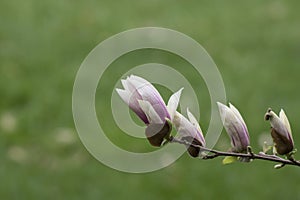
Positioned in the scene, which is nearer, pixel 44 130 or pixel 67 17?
pixel 44 130

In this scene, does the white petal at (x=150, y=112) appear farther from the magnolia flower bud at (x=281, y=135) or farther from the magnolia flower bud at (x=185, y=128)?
the magnolia flower bud at (x=281, y=135)

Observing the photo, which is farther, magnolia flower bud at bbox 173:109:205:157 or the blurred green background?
the blurred green background

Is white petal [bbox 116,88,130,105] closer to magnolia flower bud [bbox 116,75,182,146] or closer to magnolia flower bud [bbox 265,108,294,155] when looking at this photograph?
magnolia flower bud [bbox 116,75,182,146]

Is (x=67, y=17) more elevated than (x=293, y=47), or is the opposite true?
(x=67, y=17)

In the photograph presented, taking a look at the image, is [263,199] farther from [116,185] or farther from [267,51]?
[267,51]

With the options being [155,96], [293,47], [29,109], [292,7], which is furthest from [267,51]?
[155,96]

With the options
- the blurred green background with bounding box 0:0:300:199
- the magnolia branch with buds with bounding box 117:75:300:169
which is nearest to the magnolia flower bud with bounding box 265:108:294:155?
the magnolia branch with buds with bounding box 117:75:300:169

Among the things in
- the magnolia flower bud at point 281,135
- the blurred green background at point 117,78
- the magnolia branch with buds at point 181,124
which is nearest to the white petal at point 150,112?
the magnolia branch with buds at point 181,124
